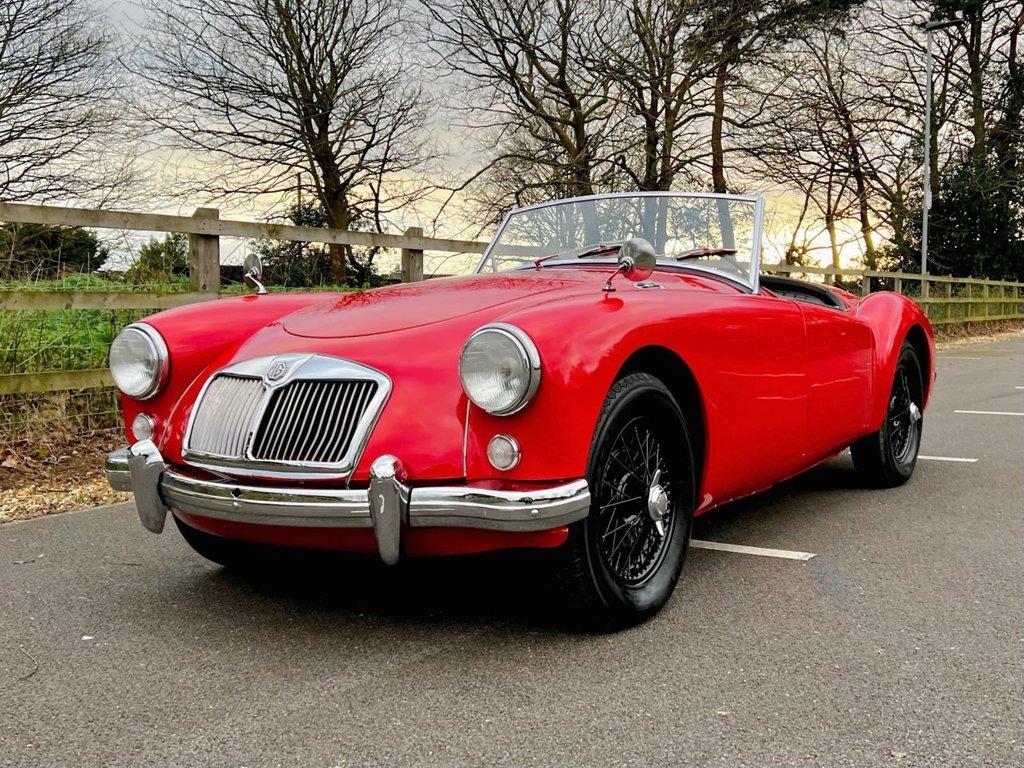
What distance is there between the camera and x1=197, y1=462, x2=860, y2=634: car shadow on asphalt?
2.66 metres

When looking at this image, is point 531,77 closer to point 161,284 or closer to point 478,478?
point 161,284

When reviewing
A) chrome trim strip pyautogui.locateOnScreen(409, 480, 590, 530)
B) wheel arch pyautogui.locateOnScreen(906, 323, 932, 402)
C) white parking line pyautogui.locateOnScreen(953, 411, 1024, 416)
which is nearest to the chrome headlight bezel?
chrome trim strip pyautogui.locateOnScreen(409, 480, 590, 530)

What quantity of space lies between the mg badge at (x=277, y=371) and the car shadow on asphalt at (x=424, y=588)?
51 centimetres

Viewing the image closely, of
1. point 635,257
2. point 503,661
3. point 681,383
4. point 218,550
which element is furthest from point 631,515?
point 218,550

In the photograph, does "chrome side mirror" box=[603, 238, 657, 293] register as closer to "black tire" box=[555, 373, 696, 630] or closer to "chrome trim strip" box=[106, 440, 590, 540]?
"black tire" box=[555, 373, 696, 630]

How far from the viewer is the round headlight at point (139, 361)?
312 centimetres

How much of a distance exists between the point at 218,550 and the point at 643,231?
2127 mm

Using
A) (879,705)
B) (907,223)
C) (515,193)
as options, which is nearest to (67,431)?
(879,705)

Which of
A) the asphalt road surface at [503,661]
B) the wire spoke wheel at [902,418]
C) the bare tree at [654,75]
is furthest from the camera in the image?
the bare tree at [654,75]

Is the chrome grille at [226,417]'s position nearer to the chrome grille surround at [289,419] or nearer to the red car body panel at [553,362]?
the chrome grille surround at [289,419]

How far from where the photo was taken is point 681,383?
3064 millimetres

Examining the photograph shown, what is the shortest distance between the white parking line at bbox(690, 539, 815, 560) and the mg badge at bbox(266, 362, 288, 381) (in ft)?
5.76

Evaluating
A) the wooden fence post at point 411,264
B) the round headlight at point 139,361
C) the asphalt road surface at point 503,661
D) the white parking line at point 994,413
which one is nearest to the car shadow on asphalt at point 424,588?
the asphalt road surface at point 503,661

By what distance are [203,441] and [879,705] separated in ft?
6.19
